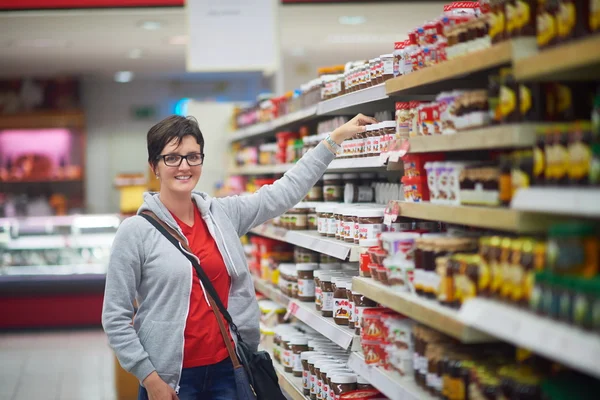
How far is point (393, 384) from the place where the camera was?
2717 mm

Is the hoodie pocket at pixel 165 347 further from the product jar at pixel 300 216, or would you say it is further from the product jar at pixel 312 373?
the product jar at pixel 300 216

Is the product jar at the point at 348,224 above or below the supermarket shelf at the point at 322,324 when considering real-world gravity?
above

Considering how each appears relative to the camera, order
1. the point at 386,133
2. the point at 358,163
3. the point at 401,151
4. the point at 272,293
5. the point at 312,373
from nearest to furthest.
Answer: the point at 401,151
the point at 386,133
the point at 358,163
the point at 312,373
the point at 272,293

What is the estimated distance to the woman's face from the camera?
124 inches

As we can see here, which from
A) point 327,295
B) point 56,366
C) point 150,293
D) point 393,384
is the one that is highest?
point 150,293

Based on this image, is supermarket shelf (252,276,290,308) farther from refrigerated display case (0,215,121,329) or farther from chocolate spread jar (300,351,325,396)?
refrigerated display case (0,215,121,329)

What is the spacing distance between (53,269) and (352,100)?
631cm

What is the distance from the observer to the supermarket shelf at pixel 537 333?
163 centimetres

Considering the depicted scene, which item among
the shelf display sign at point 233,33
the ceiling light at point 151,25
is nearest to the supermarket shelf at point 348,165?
the shelf display sign at point 233,33

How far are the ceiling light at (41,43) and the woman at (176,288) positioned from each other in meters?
6.68

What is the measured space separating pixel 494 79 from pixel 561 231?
58cm

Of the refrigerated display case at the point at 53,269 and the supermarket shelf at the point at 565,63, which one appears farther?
the refrigerated display case at the point at 53,269

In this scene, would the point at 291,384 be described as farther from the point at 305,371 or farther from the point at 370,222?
the point at 370,222

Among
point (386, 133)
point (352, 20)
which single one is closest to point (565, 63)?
point (386, 133)
